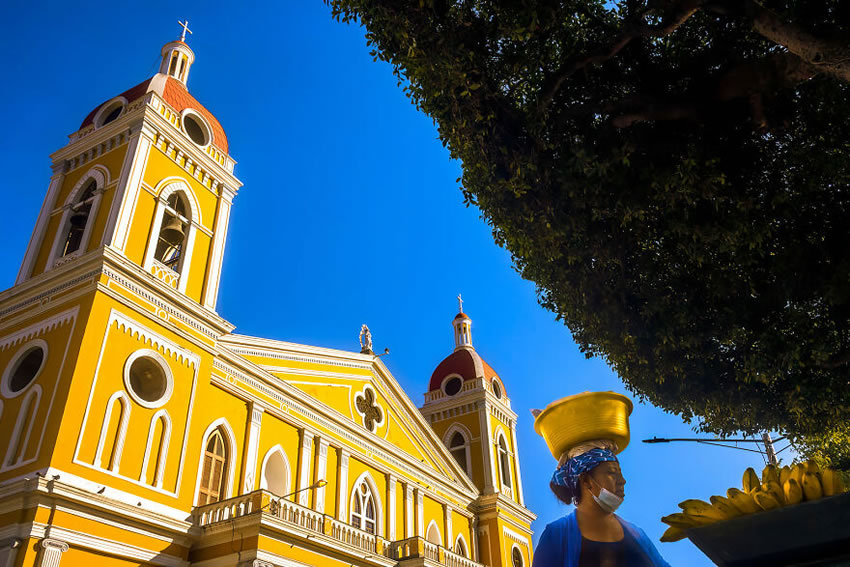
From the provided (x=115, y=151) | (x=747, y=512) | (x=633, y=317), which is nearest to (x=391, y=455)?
(x=115, y=151)

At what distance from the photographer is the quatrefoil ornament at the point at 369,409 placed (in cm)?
2045

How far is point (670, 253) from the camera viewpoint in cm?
755

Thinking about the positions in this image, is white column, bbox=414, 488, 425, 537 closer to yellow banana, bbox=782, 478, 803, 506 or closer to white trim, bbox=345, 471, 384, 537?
white trim, bbox=345, 471, 384, 537

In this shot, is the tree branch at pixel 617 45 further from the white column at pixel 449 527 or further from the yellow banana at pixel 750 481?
the white column at pixel 449 527

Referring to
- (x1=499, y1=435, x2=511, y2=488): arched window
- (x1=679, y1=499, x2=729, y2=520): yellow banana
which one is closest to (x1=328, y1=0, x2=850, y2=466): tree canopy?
(x1=679, y1=499, x2=729, y2=520): yellow banana

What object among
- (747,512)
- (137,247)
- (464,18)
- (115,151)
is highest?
(115,151)

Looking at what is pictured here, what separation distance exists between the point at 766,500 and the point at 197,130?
1764 cm

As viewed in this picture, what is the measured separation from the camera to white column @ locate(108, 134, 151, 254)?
13.6 meters

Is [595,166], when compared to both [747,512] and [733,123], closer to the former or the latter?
[733,123]

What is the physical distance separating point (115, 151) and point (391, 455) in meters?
12.1

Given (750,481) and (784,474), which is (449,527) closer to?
(750,481)

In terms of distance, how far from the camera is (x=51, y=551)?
1032 cm

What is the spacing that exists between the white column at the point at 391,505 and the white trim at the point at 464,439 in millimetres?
5816

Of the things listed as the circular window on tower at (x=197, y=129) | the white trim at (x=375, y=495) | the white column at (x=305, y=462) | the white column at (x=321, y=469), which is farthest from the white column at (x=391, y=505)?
the circular window on tower at (x=197, y=129)
